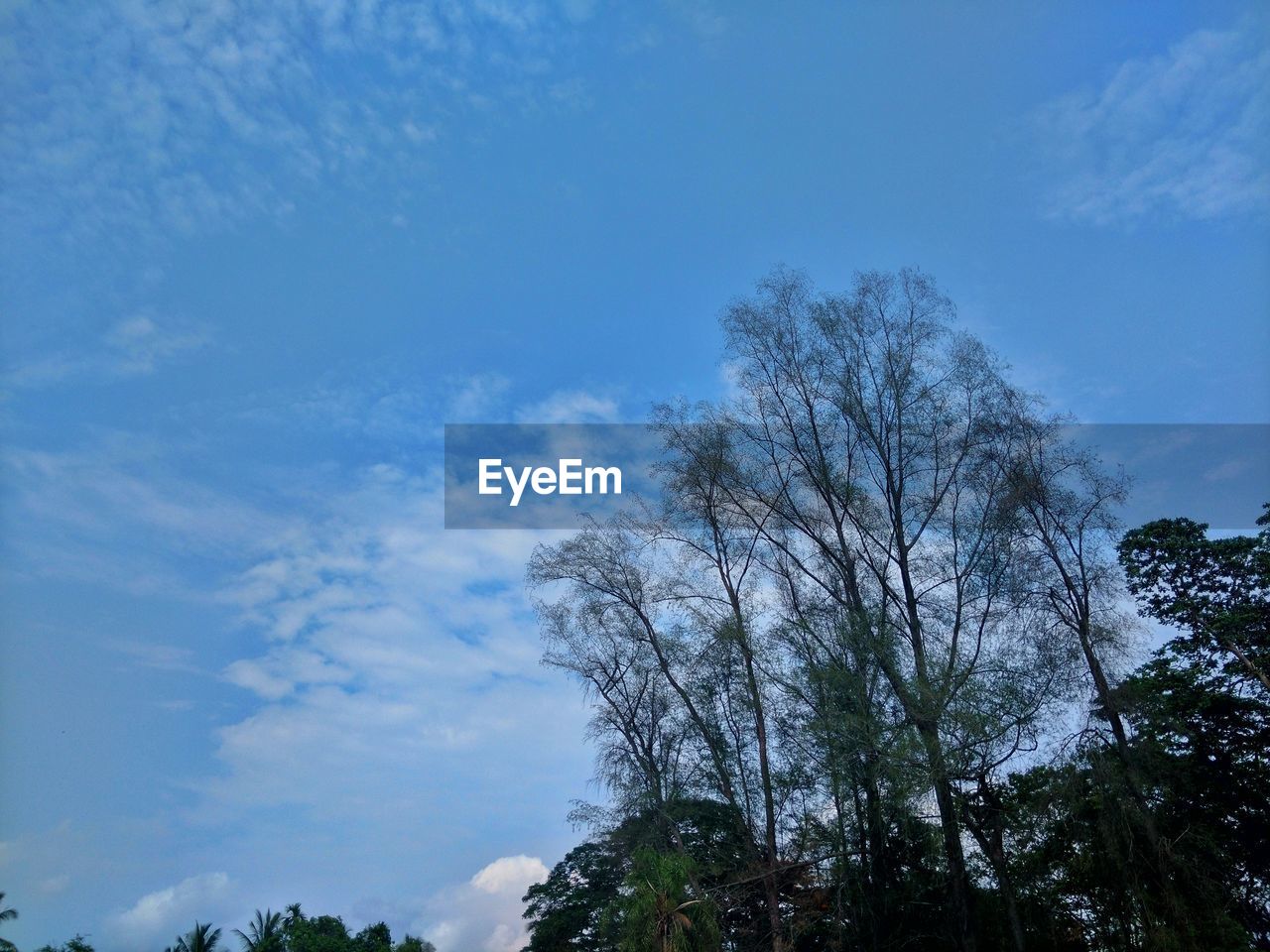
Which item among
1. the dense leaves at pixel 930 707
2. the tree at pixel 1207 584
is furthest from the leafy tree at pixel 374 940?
the tree at pixel 1207 584

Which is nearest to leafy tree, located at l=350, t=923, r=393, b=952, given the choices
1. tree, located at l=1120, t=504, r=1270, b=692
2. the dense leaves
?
the dense leaves

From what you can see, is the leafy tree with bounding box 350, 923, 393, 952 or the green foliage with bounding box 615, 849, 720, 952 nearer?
the green foliage with bounding box 615, 849, 720, 952

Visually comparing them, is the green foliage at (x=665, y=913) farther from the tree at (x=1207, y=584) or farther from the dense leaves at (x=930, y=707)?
the tree at (x=1207, y=584)

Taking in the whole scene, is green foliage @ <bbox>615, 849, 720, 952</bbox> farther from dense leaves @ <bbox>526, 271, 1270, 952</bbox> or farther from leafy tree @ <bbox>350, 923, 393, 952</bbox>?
leafy tree @ <bbox>350, 923, 393, 952</bbox>

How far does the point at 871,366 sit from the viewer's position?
17.7 metres

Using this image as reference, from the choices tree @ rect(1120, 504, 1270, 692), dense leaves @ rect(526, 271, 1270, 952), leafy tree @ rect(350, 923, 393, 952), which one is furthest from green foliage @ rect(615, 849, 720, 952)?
leafy tree @ rect(350, 923, 393, 952)

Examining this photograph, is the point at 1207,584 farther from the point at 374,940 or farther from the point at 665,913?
the point at 374,940

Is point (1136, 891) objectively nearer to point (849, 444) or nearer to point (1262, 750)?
point (1262, 750)

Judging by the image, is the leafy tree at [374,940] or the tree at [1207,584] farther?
the leafy tree at [374,940]

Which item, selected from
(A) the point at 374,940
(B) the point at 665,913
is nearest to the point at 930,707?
(B) the point at 665,913

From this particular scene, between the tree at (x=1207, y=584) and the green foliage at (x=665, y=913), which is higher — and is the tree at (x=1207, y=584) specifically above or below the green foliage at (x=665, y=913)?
above

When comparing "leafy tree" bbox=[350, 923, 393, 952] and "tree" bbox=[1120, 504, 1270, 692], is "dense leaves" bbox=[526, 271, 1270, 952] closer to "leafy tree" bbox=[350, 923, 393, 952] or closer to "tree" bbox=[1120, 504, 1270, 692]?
"tree" bbox=[1120, 504, 1270, 692]

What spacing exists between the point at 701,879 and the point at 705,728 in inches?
116

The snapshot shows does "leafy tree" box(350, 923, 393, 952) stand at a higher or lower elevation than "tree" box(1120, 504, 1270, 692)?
lower
